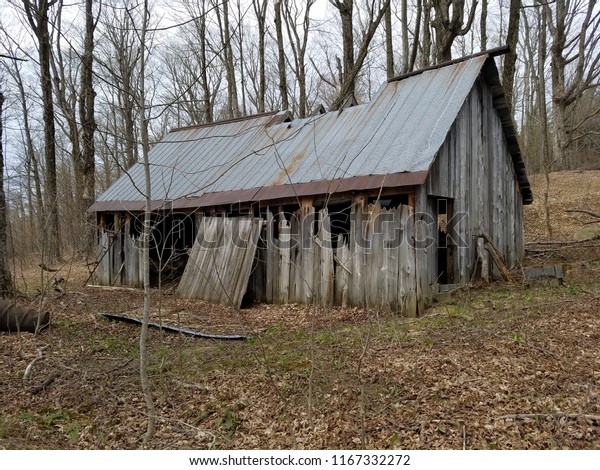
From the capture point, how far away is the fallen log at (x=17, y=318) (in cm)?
678

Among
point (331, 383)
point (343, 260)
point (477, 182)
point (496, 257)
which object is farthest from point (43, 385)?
point (477, 182)

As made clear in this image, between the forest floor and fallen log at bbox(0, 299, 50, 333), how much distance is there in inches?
8.2

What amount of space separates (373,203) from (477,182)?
2914mm

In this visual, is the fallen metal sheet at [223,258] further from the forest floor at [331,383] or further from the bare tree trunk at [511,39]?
the bare tree trunk at [511,39]

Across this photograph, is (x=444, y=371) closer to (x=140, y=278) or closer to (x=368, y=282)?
(x=368, y=282)

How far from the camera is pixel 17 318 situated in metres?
6.83

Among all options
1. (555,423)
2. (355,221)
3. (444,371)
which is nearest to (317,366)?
(444,371)

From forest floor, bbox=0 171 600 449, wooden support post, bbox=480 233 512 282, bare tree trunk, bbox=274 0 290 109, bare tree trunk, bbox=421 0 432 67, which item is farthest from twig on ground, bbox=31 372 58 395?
bare tree trunk, bbox=421 0 432 67

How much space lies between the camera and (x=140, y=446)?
158 inches

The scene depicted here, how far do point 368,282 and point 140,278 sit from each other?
693 centimetres

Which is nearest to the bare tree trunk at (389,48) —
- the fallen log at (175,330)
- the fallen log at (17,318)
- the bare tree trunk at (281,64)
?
the bare tree trunk at (281,64)

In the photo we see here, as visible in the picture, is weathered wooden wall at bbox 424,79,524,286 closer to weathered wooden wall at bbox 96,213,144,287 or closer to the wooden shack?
the wooden shack

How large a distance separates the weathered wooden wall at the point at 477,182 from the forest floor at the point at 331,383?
2.13 m

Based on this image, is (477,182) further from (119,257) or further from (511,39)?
(119,257)
